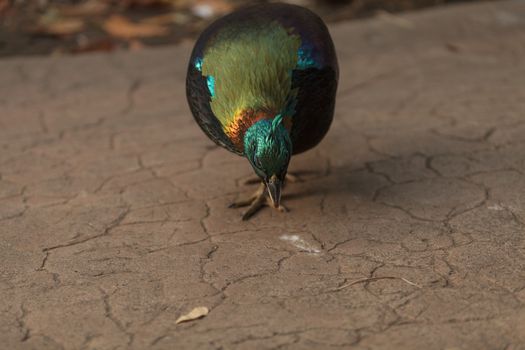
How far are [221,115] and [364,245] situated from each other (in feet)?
3.20

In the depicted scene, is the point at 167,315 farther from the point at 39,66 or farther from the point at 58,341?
the point at 39,66

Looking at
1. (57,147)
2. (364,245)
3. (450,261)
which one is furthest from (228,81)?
(57,147)

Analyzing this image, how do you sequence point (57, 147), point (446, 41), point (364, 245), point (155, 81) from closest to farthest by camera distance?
point (364, 245)
point (57, 147)
point (155, 81)
point (446, 41)

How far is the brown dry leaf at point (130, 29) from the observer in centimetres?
805

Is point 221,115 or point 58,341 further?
point 221,115

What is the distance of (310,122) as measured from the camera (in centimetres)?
452

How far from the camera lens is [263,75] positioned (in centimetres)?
438

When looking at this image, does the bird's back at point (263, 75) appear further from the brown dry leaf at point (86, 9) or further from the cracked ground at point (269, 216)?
the brown dry leaf at point (86, 9)

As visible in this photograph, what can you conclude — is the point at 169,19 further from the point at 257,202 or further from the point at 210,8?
the point at 257,202

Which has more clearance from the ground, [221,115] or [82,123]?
[221,115]

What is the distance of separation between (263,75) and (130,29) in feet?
13.2

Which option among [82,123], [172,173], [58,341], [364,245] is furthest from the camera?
[82,123]

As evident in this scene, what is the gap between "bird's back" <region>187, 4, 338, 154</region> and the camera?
4355mm

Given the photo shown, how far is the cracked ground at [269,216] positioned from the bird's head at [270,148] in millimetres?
426
